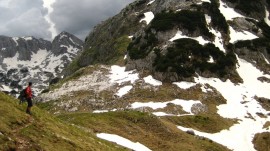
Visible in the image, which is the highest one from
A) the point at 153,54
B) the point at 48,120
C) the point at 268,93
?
the point at 48,120

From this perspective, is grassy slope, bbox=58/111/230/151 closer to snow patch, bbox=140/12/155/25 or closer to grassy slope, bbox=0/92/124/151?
grassy slope, bbox=0/92/124/151

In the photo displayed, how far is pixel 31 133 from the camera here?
24625 mm

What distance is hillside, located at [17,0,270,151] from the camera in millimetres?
54344

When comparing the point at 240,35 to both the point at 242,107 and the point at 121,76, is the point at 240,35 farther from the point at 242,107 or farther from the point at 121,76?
the point at 121,76

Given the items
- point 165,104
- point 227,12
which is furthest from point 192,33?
point 165,104

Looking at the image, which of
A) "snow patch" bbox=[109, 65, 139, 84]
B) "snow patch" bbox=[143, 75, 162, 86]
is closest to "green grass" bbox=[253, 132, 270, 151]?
"snow patch" bbox=[143, 75, 162, 86]

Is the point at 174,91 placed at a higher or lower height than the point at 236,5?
lower

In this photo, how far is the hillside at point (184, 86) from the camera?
54.3 meters

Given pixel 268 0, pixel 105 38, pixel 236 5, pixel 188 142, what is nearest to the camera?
pixel 188 142

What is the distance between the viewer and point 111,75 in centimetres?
9956

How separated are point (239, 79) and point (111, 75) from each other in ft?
106

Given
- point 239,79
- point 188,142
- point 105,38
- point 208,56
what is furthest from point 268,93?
point 105,38

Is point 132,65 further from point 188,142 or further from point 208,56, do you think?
point 188,142

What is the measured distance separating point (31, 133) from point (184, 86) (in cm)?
6577
